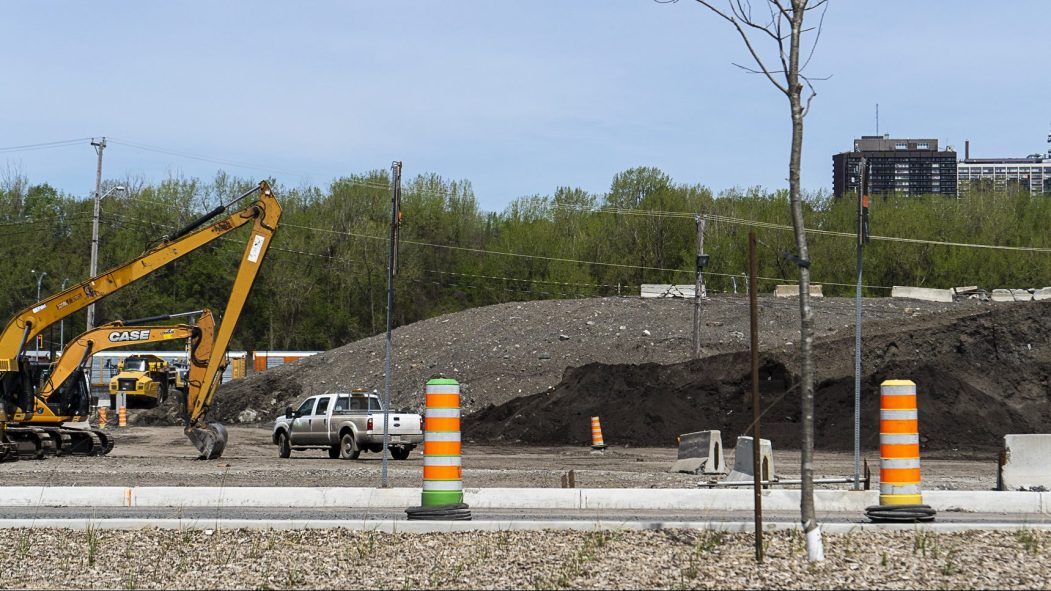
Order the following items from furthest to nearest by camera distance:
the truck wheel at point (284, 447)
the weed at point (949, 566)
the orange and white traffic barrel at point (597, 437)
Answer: the orange and white traffic barrel at point (597, 437)
the truck wheel at point (284, 447)
the weed at point (949, 566)

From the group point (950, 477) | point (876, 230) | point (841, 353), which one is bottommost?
point (950, 477)

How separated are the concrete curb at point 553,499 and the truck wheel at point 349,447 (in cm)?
1491

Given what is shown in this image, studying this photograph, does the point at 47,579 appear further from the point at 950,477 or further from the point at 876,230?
the point at 876,230

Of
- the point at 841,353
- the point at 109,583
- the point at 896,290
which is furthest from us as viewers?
the point at 896,290

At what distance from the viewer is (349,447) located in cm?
3075

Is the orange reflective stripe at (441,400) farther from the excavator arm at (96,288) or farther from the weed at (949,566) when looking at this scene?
the excavator arm at (96,288)

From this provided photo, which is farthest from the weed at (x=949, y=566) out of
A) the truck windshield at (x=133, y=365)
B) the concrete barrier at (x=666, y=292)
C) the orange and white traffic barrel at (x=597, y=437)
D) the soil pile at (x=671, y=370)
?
the concrete barrier at (x=666, y=292)

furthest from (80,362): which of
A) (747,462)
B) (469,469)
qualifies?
(747,462)

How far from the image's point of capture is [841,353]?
45031mm

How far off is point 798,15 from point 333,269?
87822 millimetres

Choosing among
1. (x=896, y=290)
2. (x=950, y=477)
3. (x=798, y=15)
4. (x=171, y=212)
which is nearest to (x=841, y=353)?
(x=950, y=477)

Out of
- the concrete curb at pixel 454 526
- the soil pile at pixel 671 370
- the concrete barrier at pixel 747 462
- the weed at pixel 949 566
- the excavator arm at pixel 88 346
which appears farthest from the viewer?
the soil pile at pixel 671 370

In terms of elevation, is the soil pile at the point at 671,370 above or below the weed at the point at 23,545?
above

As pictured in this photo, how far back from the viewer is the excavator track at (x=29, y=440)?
93.6 ft
